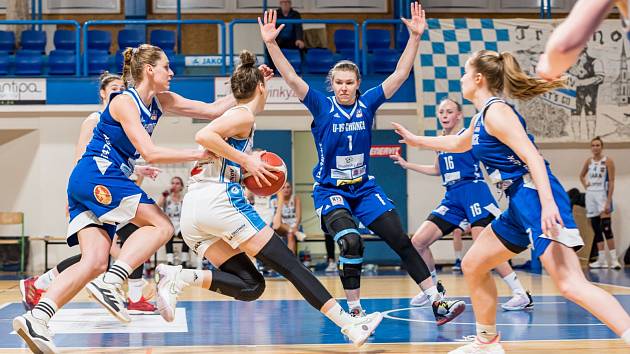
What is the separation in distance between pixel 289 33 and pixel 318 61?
0.75m

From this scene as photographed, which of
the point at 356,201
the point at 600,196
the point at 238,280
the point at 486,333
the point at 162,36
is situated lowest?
the point at 600,196

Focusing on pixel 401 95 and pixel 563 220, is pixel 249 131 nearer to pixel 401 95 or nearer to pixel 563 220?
pixel 563 220

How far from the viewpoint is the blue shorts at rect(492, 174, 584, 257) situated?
3.80 m

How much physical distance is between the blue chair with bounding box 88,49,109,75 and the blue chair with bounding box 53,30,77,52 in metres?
0.91

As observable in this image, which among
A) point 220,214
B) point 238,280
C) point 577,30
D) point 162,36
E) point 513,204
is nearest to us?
point 577,30

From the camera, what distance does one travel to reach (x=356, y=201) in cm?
575

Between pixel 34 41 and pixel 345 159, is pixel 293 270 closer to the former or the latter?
pixel 345 159

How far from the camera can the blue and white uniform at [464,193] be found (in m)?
7.16

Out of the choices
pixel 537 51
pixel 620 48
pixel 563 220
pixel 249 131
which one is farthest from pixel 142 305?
pixel 620 48

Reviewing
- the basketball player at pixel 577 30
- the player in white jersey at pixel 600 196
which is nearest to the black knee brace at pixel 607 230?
the player in white jersey at pixel 600 196

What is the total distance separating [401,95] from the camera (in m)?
13.7

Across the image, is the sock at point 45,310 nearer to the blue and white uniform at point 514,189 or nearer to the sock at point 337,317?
the sock at point 337,317

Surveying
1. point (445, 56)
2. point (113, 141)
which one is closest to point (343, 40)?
point (445, 56)

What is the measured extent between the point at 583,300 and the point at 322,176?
249cm
